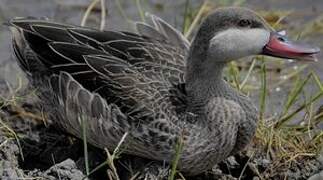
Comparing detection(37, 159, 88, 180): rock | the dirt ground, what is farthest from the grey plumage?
detection(37, 159, 88, 180): rock

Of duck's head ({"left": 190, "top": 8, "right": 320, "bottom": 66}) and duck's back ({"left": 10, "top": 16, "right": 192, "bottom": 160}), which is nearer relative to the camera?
duck's head ({"left": 190, "top": 8, "right": 320, "bottom": 66})

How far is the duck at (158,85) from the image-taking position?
589 centimetres

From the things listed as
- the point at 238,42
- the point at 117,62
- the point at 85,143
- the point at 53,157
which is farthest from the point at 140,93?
the point at 53,157

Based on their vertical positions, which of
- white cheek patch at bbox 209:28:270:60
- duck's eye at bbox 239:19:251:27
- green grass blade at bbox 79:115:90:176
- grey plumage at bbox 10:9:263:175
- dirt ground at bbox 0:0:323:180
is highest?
duck's eye at bbox 239:19:251:27

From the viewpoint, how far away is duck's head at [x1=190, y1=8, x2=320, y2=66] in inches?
230

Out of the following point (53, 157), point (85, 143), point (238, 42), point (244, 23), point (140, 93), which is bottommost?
point (53, 157)

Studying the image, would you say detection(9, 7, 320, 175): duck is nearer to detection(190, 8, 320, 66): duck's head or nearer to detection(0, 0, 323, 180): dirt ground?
detection(190, 8, 320, 66): duck's head

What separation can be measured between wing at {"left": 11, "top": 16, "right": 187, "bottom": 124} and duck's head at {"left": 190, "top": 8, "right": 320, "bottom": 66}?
1.27 feet

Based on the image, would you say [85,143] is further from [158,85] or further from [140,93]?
[158,85]

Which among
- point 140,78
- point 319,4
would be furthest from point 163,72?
point 319,4

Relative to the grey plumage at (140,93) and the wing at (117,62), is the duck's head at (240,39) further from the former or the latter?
the wing at (117,62)

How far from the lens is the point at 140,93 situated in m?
6.10

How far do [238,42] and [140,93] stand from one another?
26.2 inches

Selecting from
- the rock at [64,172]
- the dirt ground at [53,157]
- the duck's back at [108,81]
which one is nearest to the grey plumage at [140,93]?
the duck's back at [108,81]
